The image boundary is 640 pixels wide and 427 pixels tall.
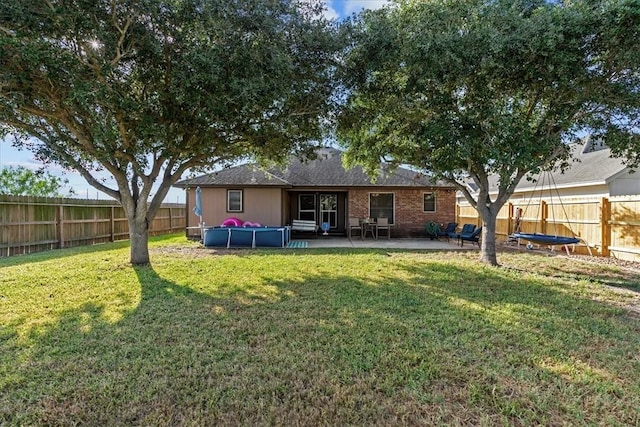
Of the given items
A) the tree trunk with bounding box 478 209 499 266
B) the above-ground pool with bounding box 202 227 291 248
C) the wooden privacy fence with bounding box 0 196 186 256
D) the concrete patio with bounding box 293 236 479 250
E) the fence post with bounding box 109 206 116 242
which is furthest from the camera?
the fence post with bounding box 109 206 116 242

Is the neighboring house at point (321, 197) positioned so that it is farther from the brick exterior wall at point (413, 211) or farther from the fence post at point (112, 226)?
the fence post at point (112, 226)

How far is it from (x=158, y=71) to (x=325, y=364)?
630 centimetres

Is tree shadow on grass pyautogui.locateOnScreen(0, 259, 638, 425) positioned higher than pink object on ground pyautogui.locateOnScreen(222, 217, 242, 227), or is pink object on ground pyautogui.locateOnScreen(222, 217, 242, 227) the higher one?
pink object on ground pyautogui.locateOnScreen(222, 217, 242, 227)

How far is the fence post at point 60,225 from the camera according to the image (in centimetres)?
1273

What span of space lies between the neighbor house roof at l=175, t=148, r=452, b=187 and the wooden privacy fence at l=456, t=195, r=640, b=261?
12.0 ft

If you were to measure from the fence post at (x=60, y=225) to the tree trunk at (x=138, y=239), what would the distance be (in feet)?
20.1

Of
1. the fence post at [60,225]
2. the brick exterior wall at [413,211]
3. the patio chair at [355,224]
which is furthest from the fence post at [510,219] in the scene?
the fence post at [60,225]

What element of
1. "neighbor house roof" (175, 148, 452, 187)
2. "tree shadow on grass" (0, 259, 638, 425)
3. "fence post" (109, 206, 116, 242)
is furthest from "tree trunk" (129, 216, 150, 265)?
"fence post" (109, 206, 116, 242)

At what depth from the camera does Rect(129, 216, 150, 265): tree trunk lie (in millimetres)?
8750

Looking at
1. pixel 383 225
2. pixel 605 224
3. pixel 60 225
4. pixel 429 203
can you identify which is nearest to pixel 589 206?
pixel 605 224

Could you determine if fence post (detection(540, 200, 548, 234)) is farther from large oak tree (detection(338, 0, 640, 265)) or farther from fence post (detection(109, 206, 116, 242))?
fence post (detection(109, 206, 116, 242))

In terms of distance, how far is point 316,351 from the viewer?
377cm

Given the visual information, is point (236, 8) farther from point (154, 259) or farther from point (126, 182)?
point (154, 259)

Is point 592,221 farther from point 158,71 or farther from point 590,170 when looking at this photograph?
point 158,71
